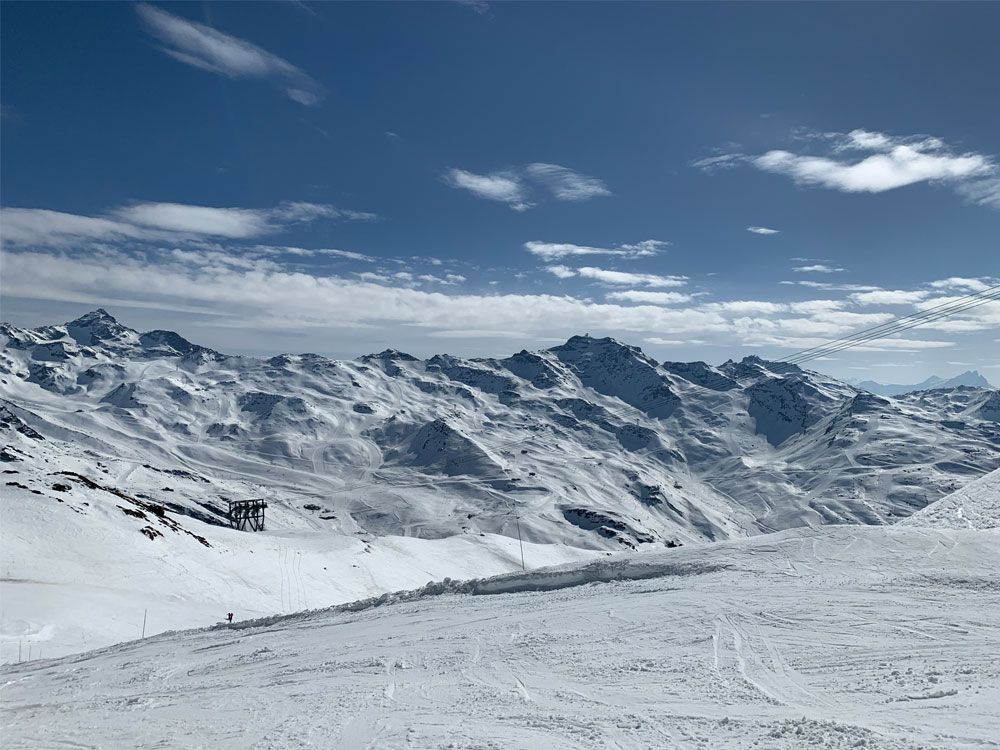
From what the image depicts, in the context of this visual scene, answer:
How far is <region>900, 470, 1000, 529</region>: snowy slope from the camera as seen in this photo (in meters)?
29.8

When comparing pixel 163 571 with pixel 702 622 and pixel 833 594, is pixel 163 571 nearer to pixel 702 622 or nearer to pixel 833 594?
pixel 702 622

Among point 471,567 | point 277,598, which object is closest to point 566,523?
point 471,567

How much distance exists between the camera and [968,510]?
32.0m

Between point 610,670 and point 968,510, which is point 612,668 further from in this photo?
point 968,510

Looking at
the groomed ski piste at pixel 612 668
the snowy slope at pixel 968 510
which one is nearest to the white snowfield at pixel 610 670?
the groomed ski piste at pixel 612 668

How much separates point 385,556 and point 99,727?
57.1 metres

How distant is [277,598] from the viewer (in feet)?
150

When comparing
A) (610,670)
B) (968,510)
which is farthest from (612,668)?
(968,510)

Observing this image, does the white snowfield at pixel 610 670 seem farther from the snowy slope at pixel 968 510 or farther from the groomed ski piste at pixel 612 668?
the snowy slope at pixel 968 510

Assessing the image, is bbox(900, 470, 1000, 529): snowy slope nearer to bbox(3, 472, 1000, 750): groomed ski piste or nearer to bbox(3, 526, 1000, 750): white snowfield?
bbox(3, 472, 1000, 750): groomed ski piste

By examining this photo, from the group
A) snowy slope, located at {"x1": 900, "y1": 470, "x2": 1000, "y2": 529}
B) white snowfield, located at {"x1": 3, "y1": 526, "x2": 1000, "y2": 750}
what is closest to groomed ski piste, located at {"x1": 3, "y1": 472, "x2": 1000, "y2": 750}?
white snowfield, located at {"x1": 3, "y1": 526, "x2": 1000, "y2": 750}

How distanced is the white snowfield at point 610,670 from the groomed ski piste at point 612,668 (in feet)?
0.23

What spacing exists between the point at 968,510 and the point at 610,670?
2737 cm

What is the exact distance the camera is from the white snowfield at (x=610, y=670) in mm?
11789
